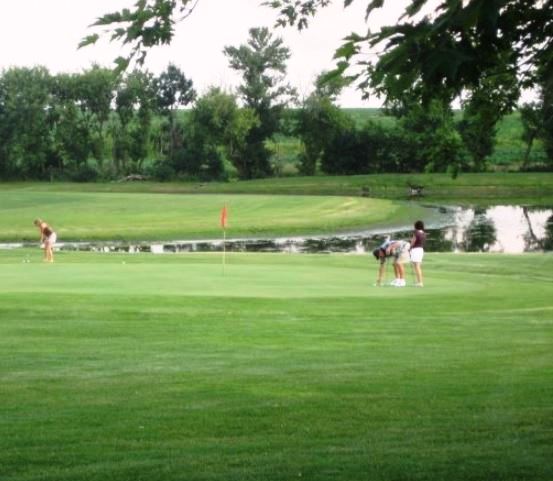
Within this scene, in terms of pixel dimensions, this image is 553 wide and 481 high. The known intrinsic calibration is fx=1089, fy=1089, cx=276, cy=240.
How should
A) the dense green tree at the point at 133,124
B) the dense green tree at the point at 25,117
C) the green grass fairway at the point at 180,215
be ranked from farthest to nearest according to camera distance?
the dense green tree at the point at 133,124, the dense green tree at the point at 25,117, the green grass fairway at the point at 180,215

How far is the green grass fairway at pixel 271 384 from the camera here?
277 inches

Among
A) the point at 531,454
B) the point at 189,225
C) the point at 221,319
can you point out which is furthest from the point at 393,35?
the point at 189,225

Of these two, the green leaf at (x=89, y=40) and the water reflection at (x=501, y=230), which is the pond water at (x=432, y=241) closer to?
the water reflection at (x=501, y=230)

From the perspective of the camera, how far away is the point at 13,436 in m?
7.86

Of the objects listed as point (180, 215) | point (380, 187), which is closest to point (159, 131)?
point (380, 187)

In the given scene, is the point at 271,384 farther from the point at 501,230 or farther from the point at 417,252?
the point at 501,230

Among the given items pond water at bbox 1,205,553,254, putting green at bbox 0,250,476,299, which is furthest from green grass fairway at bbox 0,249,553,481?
pond water at bbox 1,205,553,254

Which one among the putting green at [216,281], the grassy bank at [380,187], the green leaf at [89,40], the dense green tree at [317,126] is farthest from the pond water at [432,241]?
the dense green tree at [317,126]

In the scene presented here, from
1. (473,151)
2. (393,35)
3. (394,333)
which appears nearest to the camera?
(393,35)

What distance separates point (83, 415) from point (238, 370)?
8.93 ft

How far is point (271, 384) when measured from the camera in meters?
10.1

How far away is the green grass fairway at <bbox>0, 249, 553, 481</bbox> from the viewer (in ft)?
23.1

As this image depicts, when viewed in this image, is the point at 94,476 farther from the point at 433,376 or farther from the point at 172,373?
the point at 433,376

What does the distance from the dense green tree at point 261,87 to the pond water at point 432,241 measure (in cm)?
4659
